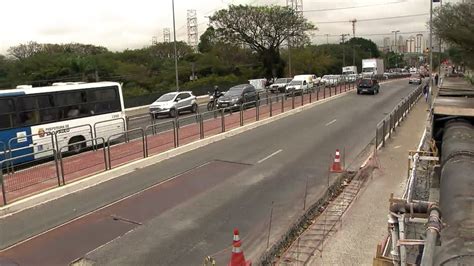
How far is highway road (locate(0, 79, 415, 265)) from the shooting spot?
7781 mm

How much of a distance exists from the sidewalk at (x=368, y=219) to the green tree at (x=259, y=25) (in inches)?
2044

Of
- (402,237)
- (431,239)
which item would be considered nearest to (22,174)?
(402,237)

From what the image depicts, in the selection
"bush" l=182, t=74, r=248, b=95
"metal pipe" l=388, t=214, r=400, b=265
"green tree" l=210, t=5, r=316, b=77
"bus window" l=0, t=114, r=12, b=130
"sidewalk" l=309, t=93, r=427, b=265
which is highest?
"green tree" l=210, t=5, r=316, b=77

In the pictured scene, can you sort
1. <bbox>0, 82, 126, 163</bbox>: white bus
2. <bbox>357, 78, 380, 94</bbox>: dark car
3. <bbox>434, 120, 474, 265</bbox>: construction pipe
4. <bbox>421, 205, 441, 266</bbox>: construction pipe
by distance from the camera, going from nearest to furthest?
<bbox>421, 205, 441, 266</bbox>: construction pipe
<bbox>434, 120, 474, 265</bbox>: construction pipe
<bbox>0, 82, 126, 163</bbox>: white bus
<bbox>357, 78, 380, 94</bbox>: dark car

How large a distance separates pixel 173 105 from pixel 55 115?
43.4 feet

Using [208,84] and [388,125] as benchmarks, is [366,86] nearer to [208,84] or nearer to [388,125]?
[388,125]

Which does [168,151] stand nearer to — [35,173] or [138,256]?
[35,173]

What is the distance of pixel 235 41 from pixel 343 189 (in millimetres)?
57545

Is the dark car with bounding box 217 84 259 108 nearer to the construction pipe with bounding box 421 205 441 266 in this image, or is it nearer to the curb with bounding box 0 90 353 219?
the curb with bounding box 0 90 353 219

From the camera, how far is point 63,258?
7.53 m

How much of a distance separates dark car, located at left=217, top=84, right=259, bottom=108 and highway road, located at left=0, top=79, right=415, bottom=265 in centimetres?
1175

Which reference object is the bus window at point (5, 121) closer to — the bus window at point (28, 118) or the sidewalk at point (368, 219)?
the bus window at point (28, 118)

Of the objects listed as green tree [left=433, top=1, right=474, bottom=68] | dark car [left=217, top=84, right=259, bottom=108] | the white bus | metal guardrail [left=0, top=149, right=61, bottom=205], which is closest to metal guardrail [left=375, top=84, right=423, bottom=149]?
dark car [left=217, top=84, right=259, bottom=108]

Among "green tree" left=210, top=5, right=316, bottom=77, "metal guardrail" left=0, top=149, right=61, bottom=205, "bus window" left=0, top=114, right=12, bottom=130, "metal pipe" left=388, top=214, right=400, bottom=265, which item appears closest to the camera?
"metal pipe" left=388, top=214, right=400, bottom=265
